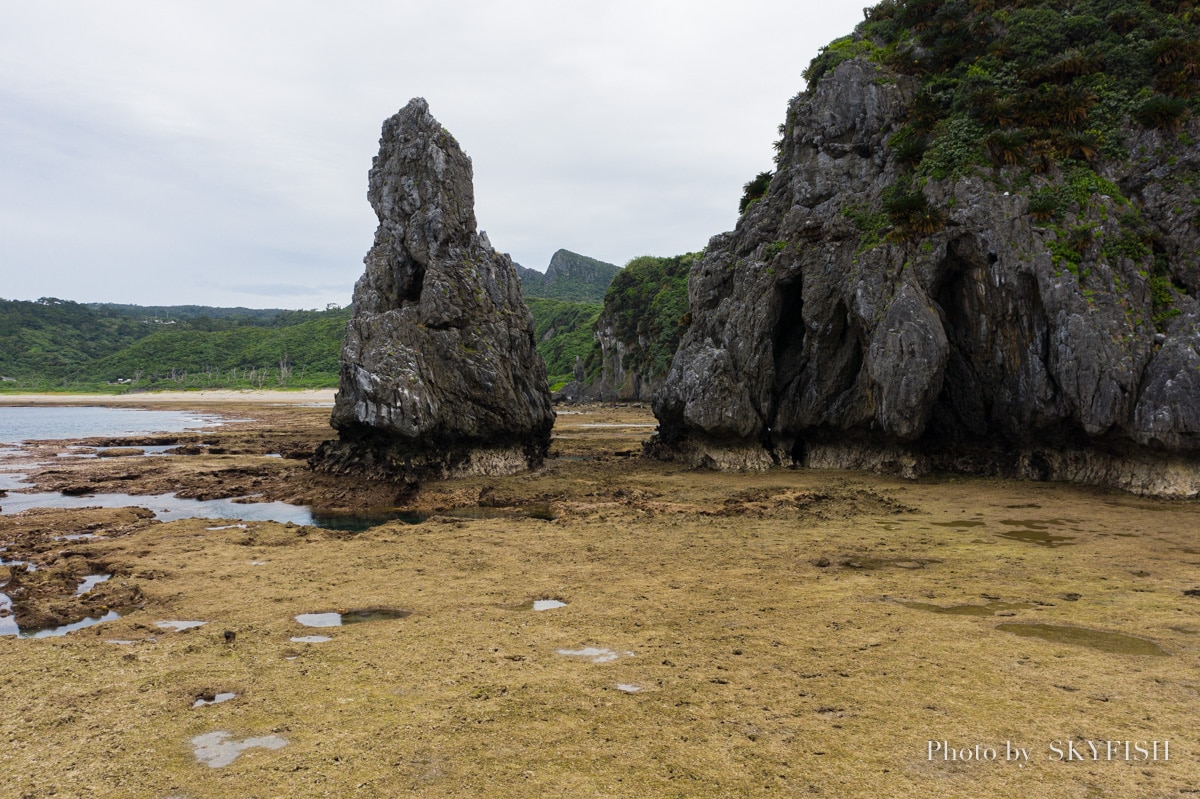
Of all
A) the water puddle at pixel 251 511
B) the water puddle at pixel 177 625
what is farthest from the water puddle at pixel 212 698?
the water puddle at pixel 251 511

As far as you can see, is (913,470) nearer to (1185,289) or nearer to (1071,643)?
(1185,289)

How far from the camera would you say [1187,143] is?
21484 mm

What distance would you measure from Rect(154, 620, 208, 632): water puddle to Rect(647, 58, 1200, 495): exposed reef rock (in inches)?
826

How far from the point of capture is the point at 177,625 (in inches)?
422

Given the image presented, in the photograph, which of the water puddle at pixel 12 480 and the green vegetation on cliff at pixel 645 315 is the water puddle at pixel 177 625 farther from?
the green vegetation on cliff at pixel 645 315

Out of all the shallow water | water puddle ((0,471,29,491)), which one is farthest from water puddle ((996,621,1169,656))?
water puddle ((0,471,29,491))

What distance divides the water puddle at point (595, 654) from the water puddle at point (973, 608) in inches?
194

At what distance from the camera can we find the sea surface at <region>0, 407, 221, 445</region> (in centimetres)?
5116

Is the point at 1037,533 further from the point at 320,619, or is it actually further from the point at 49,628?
the point at 49,628

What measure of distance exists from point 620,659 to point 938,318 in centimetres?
1996

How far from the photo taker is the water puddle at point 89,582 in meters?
12.7

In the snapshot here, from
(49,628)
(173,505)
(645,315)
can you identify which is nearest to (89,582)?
(49,628)

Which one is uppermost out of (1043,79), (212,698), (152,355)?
(1043,79)

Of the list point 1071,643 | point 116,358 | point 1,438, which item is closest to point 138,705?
point 1071,643
